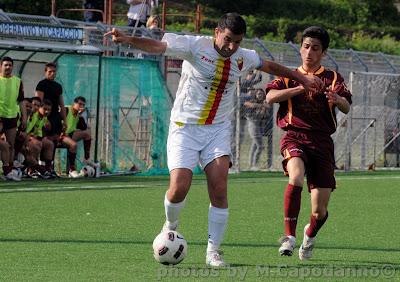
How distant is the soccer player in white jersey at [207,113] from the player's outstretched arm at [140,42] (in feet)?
0.04

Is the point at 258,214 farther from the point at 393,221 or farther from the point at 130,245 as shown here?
the point at 130,245

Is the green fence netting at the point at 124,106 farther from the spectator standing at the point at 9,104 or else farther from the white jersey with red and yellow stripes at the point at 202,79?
the white jersey with red and yellow stripes at the point at 202,79

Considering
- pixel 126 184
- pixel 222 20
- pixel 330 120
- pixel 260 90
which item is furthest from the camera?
pixel 260 90

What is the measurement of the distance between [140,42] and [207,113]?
85 cm

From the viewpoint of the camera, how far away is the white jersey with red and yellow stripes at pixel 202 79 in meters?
8.98

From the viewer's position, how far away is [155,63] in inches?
848

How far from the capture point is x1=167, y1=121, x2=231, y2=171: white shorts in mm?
8938

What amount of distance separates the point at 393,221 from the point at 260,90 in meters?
10.4

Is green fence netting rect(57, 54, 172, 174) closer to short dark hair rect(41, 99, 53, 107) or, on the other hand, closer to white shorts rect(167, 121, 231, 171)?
short dark hair rect(41, 99, 53, 107)

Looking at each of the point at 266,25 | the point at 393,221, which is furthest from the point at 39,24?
the point at 266,25

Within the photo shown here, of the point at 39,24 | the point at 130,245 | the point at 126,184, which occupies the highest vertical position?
the point at 39,24

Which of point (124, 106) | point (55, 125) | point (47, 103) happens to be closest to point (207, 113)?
point (47, 103)

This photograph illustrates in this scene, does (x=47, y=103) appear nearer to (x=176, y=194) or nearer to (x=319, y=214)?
(x=319, y=214)

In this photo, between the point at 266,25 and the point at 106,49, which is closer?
the point at 106,49
